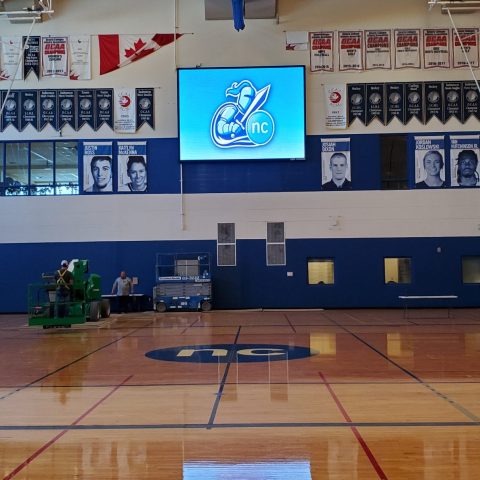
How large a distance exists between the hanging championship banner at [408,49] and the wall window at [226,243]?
956 centimetres

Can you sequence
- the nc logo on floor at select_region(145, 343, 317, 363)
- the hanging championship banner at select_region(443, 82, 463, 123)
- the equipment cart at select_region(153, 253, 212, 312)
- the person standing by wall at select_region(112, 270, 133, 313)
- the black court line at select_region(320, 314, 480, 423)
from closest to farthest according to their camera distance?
1. the black court line at select_region(320, 314, 480, 423)
2. the nc logo on floor at select_region(145, 343, 317, 363)
3. the person standing by wall at select_region(112, 270, 133, 313)
4. the equipment cart at select_region(153, 253, 212, 312)
5. the hanging championship banner at select_region(443, 82, 463, 123)

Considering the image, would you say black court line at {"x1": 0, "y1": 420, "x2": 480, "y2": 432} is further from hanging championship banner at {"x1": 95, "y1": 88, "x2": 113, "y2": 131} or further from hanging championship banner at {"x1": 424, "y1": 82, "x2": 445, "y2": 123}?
hanging championship banner at {"x1": 424, "y1": 82, "x2": 445, "y2": 123}

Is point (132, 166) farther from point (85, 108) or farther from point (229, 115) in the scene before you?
point (229, 115)

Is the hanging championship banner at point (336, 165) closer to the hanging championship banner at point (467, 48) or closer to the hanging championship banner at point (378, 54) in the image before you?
the hanging championship banner at point (378, 54)

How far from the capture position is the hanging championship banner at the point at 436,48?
933 inches

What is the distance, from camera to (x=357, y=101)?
936 inches

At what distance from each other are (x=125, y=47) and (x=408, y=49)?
1162 centimetres

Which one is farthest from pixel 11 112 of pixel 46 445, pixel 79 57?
pixel 46 445

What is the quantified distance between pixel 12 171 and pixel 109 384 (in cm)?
1796

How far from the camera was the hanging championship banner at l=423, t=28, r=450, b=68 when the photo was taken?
77.8 ft

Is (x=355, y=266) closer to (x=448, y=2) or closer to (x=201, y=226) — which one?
(x=201, y=226)

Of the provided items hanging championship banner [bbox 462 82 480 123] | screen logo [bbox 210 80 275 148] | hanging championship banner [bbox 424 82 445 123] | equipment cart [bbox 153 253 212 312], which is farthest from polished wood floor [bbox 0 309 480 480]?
hanging championship banner [bbox 462 82 480 123]

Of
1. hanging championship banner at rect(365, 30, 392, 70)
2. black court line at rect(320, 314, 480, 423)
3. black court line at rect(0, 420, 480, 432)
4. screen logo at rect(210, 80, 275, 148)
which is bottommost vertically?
black court line at rect(320, 314, 480, 423)

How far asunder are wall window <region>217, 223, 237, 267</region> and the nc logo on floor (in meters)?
11.3
